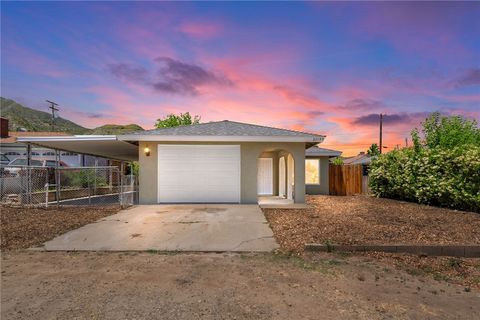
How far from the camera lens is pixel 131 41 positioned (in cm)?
1289

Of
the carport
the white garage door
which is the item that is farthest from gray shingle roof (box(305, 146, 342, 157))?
the carport

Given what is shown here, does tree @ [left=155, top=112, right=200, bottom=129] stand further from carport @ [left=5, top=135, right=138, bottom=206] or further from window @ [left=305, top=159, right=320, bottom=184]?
window @ [left=305, top=159, right=320, bottom=184]

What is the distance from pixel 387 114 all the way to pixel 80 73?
1313 inches

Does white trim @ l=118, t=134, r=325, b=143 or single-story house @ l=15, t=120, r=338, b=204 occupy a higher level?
white trim @ l=118, t=134, r=325, b=143

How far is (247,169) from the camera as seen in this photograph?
44.0ft

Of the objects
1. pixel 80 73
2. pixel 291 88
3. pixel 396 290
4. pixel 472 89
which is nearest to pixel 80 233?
pixel 396 290

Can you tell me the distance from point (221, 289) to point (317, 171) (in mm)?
17388

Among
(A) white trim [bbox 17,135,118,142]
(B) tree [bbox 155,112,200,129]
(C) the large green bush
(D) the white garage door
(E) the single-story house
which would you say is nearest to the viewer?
(C) the large green bush

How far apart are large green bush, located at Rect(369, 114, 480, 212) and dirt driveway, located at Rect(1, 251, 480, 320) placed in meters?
8.41

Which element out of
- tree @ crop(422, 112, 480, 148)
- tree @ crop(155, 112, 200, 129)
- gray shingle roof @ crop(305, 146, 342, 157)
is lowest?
gray shingle roof @ crop(305, 146, 342, 157)

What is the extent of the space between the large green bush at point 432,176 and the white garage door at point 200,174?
7967mm

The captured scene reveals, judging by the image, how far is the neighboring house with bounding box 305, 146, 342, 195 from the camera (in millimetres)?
20422

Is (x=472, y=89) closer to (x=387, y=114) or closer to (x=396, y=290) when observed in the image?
(x=396, y=290)

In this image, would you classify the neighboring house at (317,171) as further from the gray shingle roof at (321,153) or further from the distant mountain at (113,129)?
the distant mountain at (113,129)
